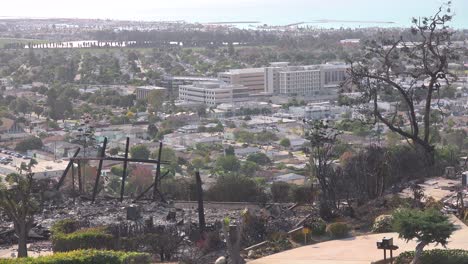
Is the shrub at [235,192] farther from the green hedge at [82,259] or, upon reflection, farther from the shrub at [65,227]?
the green hedge at [82,259]

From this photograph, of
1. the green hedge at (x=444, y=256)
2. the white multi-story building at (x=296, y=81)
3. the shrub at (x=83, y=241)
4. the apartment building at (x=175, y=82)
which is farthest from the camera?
the white multi-story building at (x=296, y=81)

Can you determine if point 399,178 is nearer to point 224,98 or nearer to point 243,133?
point 243,133

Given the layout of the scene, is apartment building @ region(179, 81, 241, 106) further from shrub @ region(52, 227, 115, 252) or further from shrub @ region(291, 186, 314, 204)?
shrub @ region(52, 227, 115, 252)

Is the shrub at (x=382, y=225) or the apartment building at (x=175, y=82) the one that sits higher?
the shrub at (x=382, y=225)

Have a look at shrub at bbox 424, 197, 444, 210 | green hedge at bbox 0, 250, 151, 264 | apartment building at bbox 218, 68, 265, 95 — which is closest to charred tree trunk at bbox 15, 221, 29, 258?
green hedge at bbox 0, 250, 151, 264

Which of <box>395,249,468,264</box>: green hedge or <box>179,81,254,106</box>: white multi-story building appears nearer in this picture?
<box>395,249,468,264</box>: green hedge

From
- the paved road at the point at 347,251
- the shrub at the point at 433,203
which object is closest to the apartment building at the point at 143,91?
the shrub at the point at 433,203

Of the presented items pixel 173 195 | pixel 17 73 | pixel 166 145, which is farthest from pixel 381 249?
pixel 17 73
